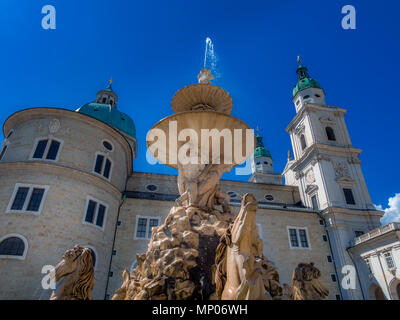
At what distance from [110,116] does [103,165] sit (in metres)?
15.7

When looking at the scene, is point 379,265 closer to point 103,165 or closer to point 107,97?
point 103,165

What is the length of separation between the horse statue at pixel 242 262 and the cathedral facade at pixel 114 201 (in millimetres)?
13487

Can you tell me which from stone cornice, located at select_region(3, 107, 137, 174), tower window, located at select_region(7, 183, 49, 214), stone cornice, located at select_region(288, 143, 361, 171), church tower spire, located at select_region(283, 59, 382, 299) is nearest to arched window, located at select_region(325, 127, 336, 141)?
church tower spire, located at select_region(283, 59, 382, 299)

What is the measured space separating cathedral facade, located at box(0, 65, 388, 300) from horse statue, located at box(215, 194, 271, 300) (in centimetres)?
1349

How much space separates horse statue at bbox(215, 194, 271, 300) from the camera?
3.94 metres

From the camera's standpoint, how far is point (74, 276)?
572 cm

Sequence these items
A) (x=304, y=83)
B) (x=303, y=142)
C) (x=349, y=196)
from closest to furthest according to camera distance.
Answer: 1. (x=349, y=196)
2. (x=303, y=142)
3. (x=304, y=83)

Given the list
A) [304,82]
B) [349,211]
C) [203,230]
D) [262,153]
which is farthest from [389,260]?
[262,153]

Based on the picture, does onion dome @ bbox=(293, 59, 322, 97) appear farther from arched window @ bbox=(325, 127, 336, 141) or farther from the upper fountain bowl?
the upper fountain bowl

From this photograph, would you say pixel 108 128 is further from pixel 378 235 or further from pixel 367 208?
pixel 367 208

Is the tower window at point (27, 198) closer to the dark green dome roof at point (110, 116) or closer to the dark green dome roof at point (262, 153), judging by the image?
the dark green dome roof at point (110, 116)

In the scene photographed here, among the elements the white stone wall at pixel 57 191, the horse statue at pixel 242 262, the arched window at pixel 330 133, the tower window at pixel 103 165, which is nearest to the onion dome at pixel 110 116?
the white stone wall at pixel 57 191

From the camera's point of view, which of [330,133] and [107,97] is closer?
[330,133]

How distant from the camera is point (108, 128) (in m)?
21.0
